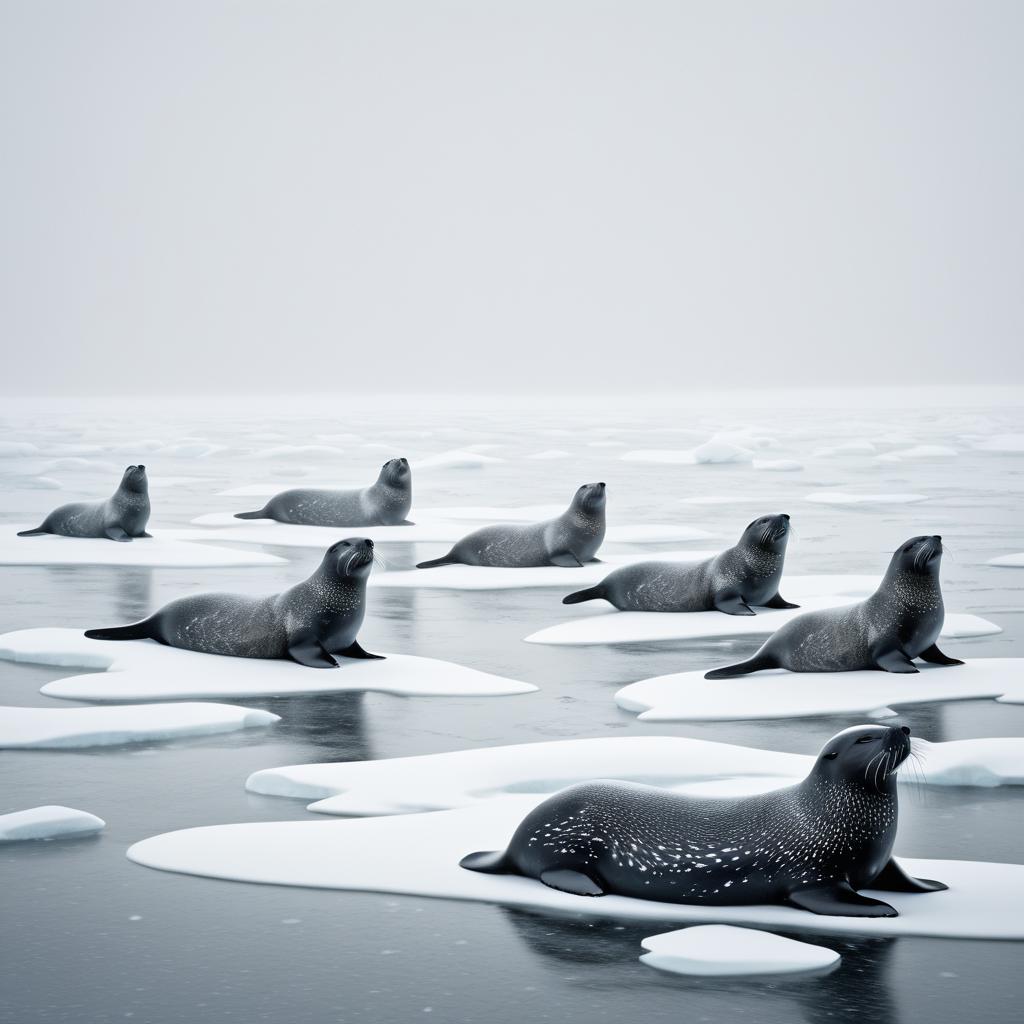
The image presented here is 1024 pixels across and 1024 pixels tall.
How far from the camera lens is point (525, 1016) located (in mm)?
3561

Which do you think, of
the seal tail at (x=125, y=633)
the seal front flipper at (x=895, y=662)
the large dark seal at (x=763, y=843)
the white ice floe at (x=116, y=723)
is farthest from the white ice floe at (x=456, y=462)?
the large dark seal at (x=763, y=843)

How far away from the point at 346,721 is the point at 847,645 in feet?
8.00

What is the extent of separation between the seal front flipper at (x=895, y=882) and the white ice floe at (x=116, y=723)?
297 cm

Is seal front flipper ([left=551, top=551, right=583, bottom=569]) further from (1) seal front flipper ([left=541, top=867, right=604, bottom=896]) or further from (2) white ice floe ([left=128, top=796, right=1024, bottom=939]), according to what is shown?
(1) seal front flipper ([left=541, top=867, right=604, bottom=896])

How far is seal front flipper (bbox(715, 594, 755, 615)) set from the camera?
970cm

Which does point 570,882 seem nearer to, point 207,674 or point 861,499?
point 207,674

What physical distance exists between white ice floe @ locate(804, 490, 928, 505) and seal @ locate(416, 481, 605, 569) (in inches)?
267

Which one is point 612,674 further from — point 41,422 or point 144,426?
point 41,422

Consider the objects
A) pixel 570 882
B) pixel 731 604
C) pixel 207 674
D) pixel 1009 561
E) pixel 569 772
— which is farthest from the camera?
pixel 1009 561

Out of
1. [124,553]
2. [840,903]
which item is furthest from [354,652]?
[124,553]

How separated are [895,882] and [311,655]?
4132 millimetres

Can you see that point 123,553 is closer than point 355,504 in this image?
Yes

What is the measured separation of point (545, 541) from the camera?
40.5ft

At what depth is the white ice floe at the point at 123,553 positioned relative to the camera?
41.3ft
